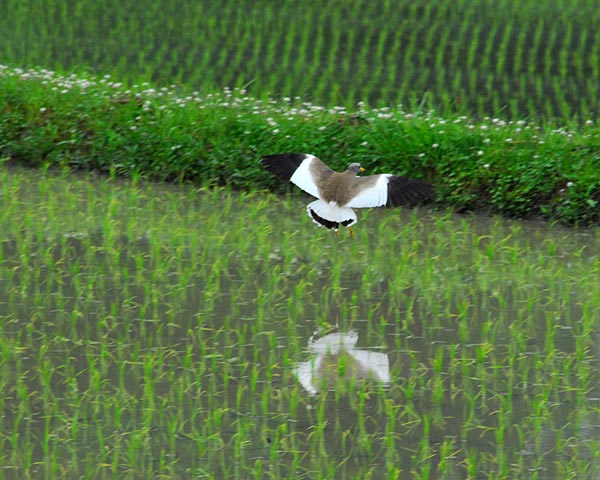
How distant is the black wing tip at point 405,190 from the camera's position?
547cm

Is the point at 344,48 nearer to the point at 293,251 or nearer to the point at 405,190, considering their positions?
the point at 293,251

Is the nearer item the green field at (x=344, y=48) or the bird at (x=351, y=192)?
the bird at (x=351, y=192)

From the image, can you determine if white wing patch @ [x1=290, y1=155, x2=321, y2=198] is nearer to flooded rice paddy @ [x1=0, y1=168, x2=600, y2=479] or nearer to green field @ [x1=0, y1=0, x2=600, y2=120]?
flooded rice paddy @ [x1=0, y1=168, x2=600, y2=479]

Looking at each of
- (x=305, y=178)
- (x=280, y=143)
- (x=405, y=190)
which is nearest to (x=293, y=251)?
(x=305, y=178)

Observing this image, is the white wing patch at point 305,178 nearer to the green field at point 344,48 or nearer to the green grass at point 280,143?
the green grass at point 280,143

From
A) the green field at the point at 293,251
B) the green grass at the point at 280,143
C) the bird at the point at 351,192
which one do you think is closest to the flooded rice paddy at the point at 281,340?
the green field at the point at 293,251

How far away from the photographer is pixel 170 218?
6.63m

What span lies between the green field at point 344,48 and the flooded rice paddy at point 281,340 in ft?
6.45

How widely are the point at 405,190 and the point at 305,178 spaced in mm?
484

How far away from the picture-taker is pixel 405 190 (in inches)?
216

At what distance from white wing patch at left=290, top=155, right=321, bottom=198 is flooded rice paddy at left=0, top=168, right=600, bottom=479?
0.42 meters

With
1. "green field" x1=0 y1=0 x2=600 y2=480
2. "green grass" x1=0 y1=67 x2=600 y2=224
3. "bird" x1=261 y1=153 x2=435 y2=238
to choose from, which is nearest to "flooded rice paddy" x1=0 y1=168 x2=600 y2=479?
"green field" x1=0 y1=0 x2=600 y2=480

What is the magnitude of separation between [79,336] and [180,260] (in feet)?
3.55

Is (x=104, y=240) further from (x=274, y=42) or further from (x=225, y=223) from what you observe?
(x=274, y=42)
